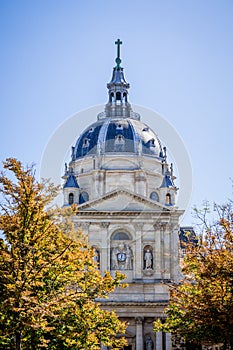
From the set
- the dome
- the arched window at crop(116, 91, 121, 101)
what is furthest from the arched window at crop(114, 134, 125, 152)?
the arched window at crop(116, 91, 121, 101)

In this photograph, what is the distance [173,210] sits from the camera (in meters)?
58.8

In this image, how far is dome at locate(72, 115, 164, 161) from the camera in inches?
2687

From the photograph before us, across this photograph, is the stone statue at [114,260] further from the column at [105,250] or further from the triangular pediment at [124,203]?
the triangular pediment at [124,203]

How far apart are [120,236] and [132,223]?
175 centimetres

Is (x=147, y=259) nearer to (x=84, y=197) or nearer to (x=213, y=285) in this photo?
(x=84, y=197)

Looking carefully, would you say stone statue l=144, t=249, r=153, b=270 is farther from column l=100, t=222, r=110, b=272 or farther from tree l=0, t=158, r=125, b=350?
tree l=0, t=158, r=125, b=350

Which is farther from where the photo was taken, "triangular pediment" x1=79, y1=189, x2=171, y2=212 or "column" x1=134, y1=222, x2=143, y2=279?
"triangular pediment" x1=79, y1=189, x2=171, y2=212

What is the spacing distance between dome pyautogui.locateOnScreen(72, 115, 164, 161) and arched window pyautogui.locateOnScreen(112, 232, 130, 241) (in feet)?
39.0

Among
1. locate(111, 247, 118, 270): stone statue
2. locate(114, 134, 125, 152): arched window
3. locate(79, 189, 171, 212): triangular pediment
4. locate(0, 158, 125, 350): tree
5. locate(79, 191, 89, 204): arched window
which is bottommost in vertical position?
locate(0, 158, 125, 350): tree

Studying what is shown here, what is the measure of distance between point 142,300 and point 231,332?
3179cm

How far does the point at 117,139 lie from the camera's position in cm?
6869

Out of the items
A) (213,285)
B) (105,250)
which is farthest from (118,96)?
(213,285)

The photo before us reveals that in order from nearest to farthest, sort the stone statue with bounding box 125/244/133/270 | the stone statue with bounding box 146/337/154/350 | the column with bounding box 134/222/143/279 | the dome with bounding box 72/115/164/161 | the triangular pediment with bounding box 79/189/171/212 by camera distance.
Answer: the stone statue with bounding box 146/337/154/350 → the column with bounding box 134/222/143/279 → the stone statue with bounding box 125/244/133/270 → the triangular pediment with bounding box 79/189/171/212 → the dome with bounding box 72/115/164/161

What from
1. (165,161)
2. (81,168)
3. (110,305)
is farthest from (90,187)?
(110,305)
